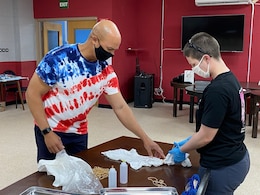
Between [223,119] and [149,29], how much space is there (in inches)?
236

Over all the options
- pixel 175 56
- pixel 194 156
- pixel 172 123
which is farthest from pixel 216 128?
pixel 175 56

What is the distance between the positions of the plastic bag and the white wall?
5693mm

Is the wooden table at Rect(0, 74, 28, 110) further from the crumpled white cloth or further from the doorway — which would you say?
the crumpled white cloth

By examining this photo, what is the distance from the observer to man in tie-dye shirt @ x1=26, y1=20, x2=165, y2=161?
1640 millimetres

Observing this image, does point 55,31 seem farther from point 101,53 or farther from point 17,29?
point 101,53

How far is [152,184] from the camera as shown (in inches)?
59.6

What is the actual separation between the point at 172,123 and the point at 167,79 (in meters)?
2.00

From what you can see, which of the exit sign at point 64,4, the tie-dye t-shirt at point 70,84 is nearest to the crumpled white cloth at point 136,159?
the tie-dye t-shirt at point 70,84

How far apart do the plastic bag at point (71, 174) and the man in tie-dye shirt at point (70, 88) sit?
0.09m

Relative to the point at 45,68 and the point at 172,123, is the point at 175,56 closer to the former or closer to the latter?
the point at 172,123

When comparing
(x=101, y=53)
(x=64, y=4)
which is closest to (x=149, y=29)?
(x=64, y=4)

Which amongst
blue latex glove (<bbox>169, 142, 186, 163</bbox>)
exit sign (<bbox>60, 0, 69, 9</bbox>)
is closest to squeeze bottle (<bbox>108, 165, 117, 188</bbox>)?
blue latex glove (<bbox>169, 142, 186, 163</bbox>)

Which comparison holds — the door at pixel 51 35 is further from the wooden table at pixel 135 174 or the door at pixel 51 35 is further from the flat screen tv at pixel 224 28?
the wooden table at pixel 135 174

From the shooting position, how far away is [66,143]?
1.86m
